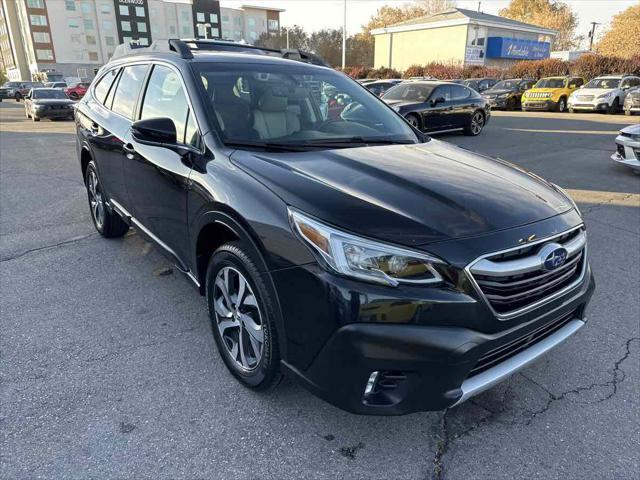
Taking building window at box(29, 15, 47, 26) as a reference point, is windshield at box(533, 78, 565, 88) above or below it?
below

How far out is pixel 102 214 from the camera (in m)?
5.14

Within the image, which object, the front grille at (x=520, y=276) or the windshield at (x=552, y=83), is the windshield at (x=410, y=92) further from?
the windshield at (x=552, y=83)

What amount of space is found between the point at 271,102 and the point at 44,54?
95197 mm

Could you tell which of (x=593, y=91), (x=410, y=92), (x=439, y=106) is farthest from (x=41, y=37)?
(x=439, y=106)

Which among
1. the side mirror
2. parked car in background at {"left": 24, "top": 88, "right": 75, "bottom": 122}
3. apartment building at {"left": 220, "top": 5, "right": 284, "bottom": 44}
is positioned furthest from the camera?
apartment building at {"left": 220, "top": 5, "right": 284, "bottom": 44}

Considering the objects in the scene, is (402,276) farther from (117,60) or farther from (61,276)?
(117,60)

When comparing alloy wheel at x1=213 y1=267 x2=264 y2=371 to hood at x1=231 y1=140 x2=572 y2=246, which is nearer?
hood at x1=231 y1=140 x2=572 y2=246

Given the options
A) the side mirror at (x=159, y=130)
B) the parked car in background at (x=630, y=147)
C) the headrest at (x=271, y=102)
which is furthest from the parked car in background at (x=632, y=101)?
the side mirror at (x=159, y=130)

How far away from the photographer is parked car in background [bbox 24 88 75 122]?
21.3m

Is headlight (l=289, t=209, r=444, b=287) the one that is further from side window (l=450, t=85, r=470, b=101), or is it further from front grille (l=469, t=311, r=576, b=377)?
side window (l=450, t=85, r=470, b=101)

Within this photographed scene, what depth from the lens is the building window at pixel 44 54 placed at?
80062mm

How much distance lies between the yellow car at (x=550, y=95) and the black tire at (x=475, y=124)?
1037cm

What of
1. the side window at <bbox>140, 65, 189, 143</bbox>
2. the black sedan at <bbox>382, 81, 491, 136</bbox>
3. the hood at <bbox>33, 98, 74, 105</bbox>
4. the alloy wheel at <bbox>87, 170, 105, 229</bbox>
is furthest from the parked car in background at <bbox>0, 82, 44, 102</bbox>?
the side window at <bbox>140, 65, 189, 143</bbox>

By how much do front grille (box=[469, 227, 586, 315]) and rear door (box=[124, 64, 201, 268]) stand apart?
5.97ft
